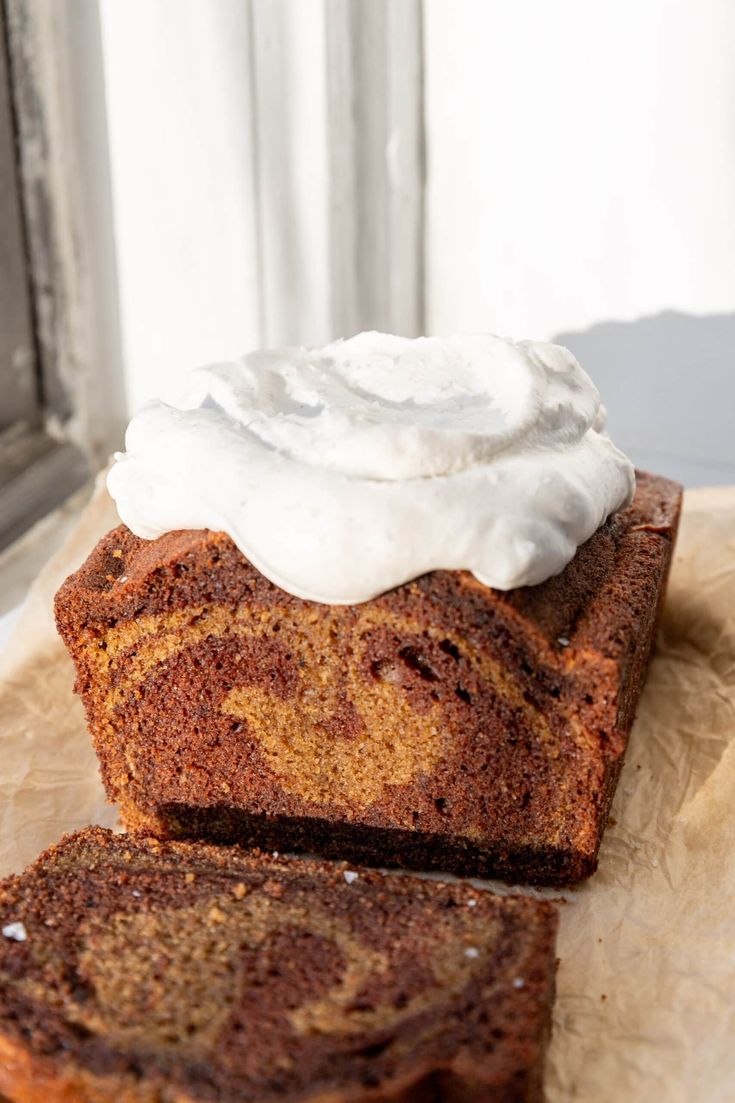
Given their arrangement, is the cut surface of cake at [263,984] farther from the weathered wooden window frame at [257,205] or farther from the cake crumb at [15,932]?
the weathered wooden window frame at [257,205]

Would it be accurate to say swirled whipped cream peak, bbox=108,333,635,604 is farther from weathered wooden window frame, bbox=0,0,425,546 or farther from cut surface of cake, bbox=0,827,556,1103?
weathered wooden window frame, bbox=0,0,425,546

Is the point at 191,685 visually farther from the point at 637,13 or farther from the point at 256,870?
the point at 637,13

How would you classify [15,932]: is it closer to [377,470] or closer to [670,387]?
[377,470]

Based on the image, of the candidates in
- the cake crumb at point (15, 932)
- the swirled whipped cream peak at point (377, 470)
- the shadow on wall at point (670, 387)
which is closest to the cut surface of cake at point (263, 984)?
the cake crumb at point (15, 932)

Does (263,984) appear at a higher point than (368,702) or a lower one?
lower

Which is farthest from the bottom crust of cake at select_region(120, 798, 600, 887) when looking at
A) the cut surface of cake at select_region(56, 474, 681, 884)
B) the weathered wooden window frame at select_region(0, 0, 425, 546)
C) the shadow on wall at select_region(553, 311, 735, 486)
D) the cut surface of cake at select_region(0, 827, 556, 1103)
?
the shadow on wall at select_region(553, 311, 735, 486)

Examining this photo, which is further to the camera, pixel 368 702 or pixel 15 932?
pixel 368 702

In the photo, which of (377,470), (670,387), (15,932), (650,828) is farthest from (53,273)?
(650,828)

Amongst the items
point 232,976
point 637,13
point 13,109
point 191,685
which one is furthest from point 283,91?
point 232,976
